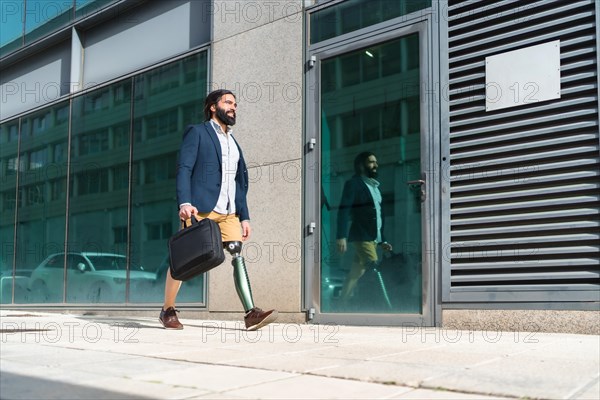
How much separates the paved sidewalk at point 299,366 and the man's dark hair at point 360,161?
71.9 inches

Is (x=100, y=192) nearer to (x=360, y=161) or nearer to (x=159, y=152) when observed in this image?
(x=159, y=152)

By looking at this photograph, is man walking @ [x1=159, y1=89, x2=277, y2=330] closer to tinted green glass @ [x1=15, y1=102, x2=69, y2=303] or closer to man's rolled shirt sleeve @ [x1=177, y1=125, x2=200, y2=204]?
man's rolled shirt sleeve @ [x1=177, y1=125, x2=200, y2=204]

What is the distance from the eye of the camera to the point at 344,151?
6773 millimetres

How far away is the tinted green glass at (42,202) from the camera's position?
10328 millimetres

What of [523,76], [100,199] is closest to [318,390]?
[523,76]

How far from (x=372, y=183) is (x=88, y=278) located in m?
4.90

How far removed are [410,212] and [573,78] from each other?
172cm

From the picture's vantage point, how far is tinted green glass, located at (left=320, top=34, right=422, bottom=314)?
6.19 m

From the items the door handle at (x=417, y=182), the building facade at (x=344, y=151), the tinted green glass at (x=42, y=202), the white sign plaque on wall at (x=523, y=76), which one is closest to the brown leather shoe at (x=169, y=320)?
the building facade at (x=344, y=151)

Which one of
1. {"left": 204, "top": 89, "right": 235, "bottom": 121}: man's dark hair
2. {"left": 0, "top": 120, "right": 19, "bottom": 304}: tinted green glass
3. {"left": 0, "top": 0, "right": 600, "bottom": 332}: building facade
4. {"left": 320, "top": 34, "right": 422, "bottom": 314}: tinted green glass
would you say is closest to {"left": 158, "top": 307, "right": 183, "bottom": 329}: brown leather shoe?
{"left": 0, "top": 0, "right": 600, "bottom": 332}: building facade

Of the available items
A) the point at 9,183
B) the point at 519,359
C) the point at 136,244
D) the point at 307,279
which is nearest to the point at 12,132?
the point at 9,183

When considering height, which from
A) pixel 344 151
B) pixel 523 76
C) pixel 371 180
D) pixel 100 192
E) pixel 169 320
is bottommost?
pixel 169 320

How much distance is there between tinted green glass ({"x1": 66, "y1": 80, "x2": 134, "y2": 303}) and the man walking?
3.31 meters

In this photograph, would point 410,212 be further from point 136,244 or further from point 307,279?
point 136,244
